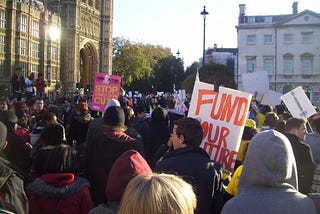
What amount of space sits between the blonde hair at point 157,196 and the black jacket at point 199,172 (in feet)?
5.18

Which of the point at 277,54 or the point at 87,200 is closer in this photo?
the point at 87,200

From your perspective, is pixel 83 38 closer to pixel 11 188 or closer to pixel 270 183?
pixel 11 188

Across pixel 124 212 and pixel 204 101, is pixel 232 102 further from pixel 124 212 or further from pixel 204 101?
pixel 124 212

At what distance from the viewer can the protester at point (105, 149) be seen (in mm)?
4684

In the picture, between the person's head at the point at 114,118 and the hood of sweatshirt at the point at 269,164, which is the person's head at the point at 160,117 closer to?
the person's head at the point at 114,118

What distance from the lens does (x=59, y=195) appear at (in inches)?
152

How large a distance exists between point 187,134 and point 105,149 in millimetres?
1162

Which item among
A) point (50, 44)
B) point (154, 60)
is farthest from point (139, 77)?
point (50, 44)

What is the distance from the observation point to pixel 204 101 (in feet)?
18.2

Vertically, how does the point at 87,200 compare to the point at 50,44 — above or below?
below

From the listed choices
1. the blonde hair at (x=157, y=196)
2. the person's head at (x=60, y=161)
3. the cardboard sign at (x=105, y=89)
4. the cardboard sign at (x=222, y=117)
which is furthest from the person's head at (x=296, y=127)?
the cardboard sign at (x=105, y=89)

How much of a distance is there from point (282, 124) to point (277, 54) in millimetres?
56043

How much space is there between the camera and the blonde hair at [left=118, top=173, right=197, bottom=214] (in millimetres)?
1874

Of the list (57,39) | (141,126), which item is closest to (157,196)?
(141,126)
